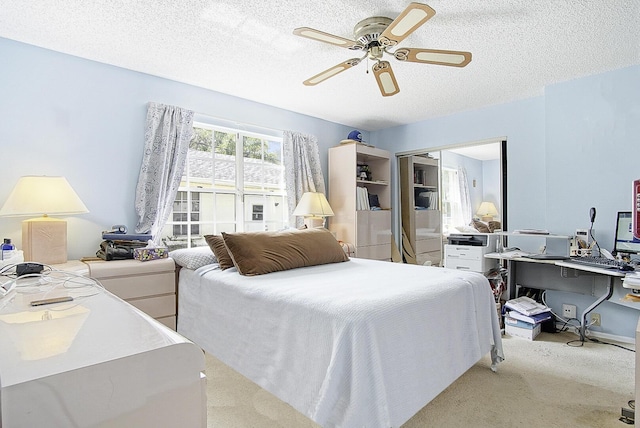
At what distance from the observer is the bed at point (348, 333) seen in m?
1.41

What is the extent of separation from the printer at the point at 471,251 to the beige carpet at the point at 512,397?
1.16 metres

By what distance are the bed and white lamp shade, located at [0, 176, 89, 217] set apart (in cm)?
99

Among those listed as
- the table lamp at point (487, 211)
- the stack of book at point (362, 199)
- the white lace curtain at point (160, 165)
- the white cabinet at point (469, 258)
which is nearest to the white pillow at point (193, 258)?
the white lace curtain at point (160, 165)

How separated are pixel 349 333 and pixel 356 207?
9.61ft

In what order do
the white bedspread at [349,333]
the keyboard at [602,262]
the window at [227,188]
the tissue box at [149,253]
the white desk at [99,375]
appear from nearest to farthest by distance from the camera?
the white desk at [99,375] → the white bedspread at [349,333] → the keyboard at [602,262] → the tissue box at [149,253] → the window at [227,188]

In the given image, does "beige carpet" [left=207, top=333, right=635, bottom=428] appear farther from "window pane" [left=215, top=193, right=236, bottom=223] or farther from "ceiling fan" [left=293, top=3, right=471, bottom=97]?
"ceiling fan" [left=293, top=3, right=471, bottom=97]

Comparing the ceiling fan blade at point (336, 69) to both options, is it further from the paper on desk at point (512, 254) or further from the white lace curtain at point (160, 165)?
the paper on desk at point (512, 254)

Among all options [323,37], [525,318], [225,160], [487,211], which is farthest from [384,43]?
[487,211]

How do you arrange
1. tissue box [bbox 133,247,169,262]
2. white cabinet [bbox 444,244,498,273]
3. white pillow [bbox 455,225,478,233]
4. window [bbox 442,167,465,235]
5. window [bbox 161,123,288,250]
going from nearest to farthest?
tissue box [bbox 133,247,169,262] < window [bbox 161,123,288,250] < white cabinet [bbox 444,244,498,273] < white pillow [bbox 455,225,478,233] < window [bbox 442,167,465,235]

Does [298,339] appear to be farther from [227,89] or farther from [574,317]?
[574,317]

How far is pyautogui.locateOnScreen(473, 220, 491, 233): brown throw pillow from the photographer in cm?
408

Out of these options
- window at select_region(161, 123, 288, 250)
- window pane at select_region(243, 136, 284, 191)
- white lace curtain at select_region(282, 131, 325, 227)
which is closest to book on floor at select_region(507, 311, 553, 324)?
white lace curtain at select_region(282, 131, 325, 227)

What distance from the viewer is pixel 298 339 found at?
1.63m

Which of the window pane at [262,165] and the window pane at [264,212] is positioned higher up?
the window pane at [262,165]
